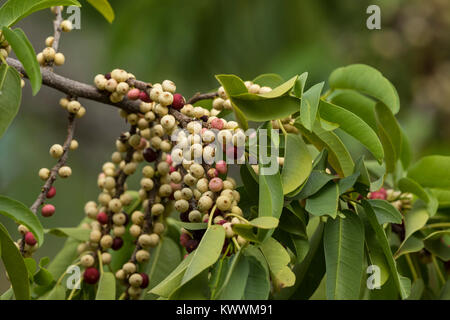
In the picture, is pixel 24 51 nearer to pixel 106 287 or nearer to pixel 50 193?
pixel 50 193

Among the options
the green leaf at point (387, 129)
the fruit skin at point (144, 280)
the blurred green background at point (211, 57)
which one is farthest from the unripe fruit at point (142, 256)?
the blurred green background at point (211, 57)

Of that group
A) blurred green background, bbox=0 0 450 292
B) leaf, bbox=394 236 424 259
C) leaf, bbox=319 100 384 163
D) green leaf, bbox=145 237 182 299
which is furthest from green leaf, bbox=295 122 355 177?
blurred green background, bbox=0 0 450 292

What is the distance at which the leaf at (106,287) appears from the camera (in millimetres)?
748

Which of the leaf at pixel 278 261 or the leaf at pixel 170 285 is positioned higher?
the leaf at pixel 278 261

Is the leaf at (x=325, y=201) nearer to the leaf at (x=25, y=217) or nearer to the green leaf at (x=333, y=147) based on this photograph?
the green leaf at (x=333, y=147)

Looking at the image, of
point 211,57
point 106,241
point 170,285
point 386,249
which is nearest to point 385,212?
point 386,249

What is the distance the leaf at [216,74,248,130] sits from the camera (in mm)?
626

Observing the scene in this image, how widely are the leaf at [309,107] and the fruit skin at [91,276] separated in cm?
36

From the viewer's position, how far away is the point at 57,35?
31.1 inches

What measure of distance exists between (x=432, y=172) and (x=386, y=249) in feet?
0.83

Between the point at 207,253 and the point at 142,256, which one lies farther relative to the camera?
the point at 142,256

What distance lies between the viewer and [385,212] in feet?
2.18
